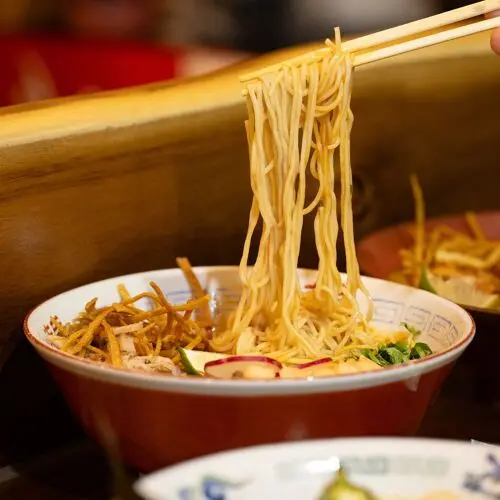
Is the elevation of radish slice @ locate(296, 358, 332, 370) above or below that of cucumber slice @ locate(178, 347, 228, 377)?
below

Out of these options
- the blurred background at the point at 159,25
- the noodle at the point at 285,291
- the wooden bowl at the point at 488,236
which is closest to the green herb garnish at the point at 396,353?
the noodle at the point at 285,291

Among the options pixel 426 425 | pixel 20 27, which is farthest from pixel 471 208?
pixel 20 27

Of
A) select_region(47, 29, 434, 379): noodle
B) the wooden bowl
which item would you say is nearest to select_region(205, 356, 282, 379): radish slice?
select_region(47, 29, 434, 379): noodle

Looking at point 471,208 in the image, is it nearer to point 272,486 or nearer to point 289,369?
point 289,369

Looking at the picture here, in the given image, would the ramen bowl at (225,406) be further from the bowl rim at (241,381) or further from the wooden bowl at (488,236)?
the wooden bowl at (488,236)

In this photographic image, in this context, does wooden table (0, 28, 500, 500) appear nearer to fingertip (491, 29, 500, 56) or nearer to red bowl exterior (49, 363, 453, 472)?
red bowl exterior (49, 363, 453, 472)

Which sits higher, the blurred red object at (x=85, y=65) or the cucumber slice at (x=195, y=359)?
the blurred red object at (x=85, y=65)
